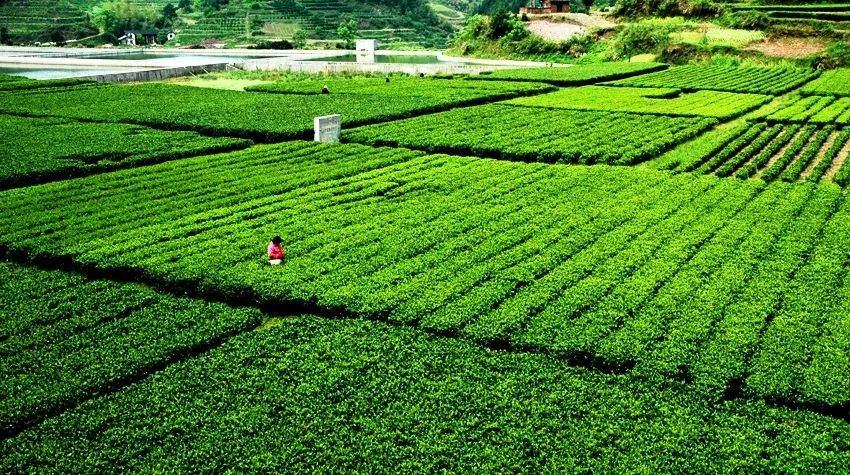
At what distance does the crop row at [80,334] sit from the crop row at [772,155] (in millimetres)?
16899

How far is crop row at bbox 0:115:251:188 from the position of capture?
2352 cm

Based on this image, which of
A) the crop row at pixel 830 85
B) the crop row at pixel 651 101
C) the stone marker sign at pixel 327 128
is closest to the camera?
the stone marker sign at pixel 327 128

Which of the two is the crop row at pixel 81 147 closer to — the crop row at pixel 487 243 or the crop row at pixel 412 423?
the crop row at pixel 487 243

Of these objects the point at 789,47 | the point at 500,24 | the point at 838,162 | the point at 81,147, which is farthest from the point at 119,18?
the point at 838,162

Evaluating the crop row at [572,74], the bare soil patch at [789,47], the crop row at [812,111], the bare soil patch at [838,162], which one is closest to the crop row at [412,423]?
the bare soil patch at [838,162]

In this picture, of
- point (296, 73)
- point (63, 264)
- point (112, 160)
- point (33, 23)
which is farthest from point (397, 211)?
point (33, 23)

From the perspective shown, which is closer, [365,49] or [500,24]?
[500,24]

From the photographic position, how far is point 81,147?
26891 mm

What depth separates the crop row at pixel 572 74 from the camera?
4988cm

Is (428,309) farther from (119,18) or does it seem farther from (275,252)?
(119,18)

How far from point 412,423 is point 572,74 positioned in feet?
155

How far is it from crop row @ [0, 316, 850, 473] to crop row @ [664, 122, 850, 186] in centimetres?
1488

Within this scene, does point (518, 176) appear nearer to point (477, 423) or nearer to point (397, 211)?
point (397, 211)

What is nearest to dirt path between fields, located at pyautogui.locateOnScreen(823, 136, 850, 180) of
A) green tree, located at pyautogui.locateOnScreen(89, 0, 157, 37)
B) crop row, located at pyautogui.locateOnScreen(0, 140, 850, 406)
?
crop row, located at pyautogui.locateOnScreen(0, 140, 850, 406)
